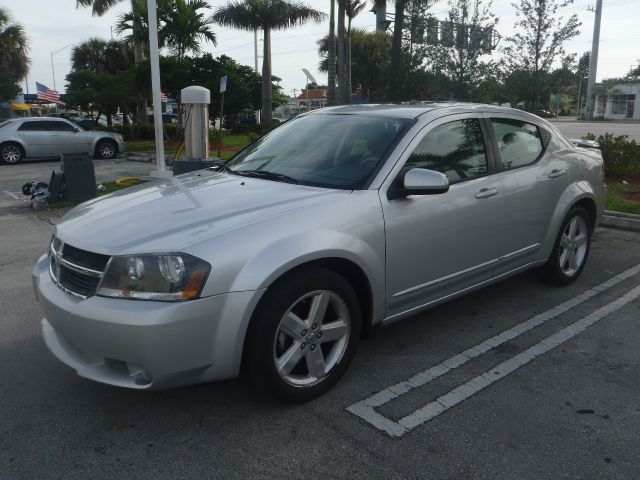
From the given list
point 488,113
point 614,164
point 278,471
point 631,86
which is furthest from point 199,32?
point 631,86

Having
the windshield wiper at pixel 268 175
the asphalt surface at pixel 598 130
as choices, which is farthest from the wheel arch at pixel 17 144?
the asphalt surface at pixel 598 130

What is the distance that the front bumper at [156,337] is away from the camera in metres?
2.62

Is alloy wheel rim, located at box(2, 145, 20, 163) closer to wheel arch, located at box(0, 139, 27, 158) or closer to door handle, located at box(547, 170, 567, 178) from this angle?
wheel arch, located at box(0, 139, 27, 158)

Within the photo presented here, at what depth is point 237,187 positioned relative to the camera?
3.61 m

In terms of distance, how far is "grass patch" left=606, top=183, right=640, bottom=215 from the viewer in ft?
26.2

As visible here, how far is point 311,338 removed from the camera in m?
3.11

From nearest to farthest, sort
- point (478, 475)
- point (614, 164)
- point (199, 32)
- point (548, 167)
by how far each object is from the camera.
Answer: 1. point (478, 475)
2. point (548, 167)
3. point (614, 164)
4. point (199, 32)

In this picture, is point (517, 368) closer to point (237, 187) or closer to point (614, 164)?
point (237, 187)

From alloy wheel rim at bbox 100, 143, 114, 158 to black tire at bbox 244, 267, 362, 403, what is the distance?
55.2 feet

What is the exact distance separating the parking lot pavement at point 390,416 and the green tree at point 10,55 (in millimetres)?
37844

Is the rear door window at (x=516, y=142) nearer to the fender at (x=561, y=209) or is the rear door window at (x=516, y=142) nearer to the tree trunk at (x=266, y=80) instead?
the fender at (x=561, y=209)

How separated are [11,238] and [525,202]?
6.26m

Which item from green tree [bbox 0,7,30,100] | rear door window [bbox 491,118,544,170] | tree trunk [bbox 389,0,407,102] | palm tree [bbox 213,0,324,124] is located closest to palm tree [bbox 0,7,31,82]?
green tree [bbox 0,7,30,100]

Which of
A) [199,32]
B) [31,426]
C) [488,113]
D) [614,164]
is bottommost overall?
[31,426]
